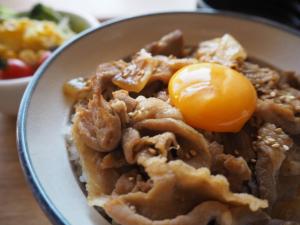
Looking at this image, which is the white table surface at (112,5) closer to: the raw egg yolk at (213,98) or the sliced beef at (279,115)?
the raw egg yolk at (213,98)

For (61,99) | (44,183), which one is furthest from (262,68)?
(44,183)

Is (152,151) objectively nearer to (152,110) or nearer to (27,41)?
(152,110)

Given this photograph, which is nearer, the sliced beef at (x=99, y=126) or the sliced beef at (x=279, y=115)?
the sliced beef at (x=99, y=126)

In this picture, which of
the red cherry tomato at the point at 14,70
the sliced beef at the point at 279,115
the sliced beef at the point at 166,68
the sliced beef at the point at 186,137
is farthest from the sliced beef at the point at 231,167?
the red cherry tomato at the point at 14,70

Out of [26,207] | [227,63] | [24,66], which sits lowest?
[26,207]

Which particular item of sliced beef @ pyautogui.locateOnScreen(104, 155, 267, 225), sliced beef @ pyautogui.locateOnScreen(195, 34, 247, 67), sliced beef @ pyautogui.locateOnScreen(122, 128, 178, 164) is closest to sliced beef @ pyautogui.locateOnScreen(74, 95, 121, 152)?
sliced beef @ pyautogui.locateOnScreen(122, 128, 178, 164)

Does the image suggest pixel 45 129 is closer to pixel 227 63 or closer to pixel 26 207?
pixel 26 207

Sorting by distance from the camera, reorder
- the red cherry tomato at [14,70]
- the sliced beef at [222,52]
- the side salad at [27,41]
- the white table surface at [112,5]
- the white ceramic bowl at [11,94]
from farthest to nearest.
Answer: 1. the white table surface at [112,5]
2. the side salad at [27,41]
3. the red cherry tomato at [14,70]
4. the white ceramic bowl at [11,94]
5. the sliced beef at [222,52]
